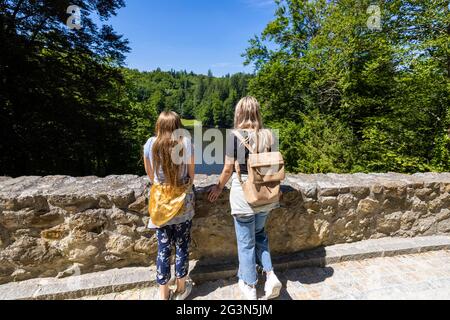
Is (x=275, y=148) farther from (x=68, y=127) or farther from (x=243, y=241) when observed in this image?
(x=68, y=127)

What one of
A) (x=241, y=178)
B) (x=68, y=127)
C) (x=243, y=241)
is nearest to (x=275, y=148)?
(x=241, y=178)

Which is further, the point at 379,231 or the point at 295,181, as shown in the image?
the point at 379,231

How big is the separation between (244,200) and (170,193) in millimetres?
554

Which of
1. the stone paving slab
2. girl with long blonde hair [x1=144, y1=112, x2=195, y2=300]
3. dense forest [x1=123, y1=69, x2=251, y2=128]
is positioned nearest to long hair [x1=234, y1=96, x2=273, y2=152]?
girl with long blonde hair [x1=144, y1=112, x2=195, y2=300]

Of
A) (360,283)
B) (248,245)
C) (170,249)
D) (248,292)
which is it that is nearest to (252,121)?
(248,245)

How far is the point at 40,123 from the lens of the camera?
7906mm

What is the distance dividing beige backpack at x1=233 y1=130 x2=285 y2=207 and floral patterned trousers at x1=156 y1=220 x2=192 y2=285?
1.92 ft

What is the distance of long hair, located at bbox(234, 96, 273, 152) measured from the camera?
72.1 inches

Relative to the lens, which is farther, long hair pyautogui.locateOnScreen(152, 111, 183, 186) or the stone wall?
the stone wall

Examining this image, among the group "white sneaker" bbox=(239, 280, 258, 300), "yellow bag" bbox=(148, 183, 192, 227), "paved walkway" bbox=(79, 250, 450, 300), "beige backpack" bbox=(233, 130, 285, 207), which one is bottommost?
"paved walkway" bbox=(79, 250, 450, 300)

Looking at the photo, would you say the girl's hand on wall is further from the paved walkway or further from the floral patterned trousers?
the paved walkway

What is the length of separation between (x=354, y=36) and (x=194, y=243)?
38.5 ft

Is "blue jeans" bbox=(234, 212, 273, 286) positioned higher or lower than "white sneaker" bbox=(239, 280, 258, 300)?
higher

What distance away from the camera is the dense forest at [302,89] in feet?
24.9
